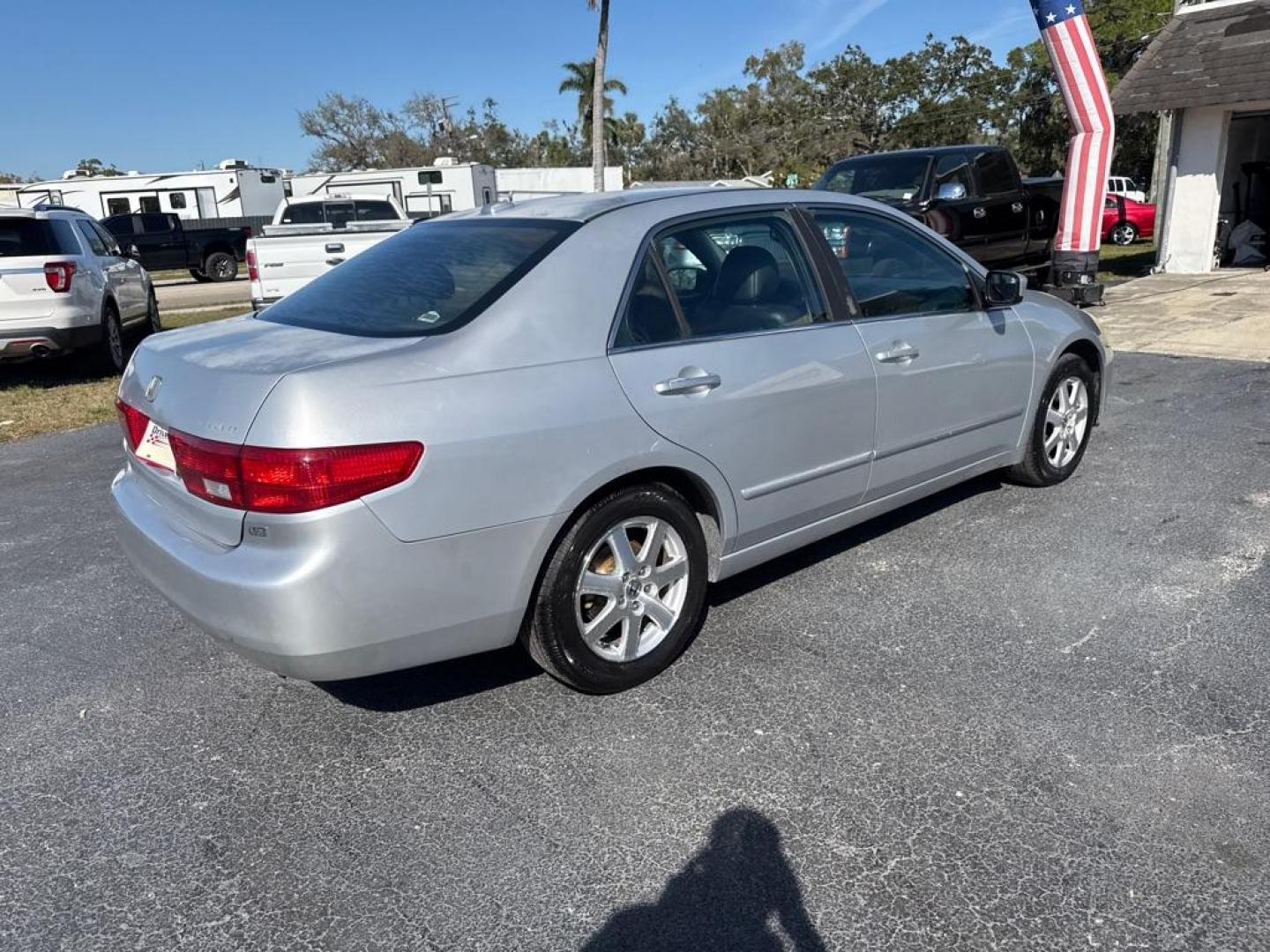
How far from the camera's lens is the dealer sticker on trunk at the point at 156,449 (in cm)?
292

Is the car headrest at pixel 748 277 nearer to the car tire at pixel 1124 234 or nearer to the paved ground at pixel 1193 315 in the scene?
the paved ground at pixel 1193 315

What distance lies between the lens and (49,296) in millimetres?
8734

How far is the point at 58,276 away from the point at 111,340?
107 cm

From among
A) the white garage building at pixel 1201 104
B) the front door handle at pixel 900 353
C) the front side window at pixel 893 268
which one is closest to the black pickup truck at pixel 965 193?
the white garage building at pixel 1201 104

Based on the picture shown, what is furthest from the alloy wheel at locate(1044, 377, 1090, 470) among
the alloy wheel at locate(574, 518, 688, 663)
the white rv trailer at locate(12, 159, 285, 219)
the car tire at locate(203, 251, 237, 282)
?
the white rv trailer at locate(12, 159, 285, 219)

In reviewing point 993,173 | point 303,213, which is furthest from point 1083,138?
point 303,213

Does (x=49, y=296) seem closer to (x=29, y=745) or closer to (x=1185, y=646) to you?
(x=29, y=745)

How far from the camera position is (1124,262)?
60.7 ft

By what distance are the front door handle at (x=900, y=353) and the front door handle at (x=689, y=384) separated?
918 millimetres

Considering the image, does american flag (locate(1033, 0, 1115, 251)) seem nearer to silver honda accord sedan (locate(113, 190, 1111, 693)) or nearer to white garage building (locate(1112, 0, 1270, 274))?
white garage building (locate(1112, 0, 1270, 274))

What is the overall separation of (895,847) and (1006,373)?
8.86 ft

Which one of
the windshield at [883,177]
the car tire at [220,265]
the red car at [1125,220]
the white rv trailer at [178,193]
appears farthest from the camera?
the white rv trailer at [178,193]

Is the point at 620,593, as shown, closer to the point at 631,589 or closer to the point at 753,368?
the point at 631,589

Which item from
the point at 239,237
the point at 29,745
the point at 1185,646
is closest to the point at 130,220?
the point at 239,237
